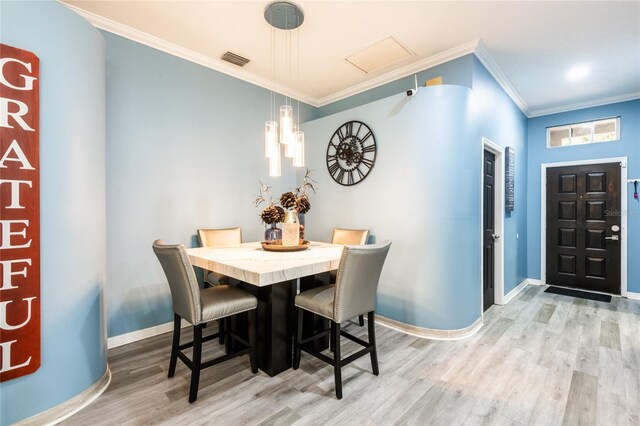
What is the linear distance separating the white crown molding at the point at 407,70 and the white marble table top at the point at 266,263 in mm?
2473

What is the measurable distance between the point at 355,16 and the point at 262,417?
317 centimetres

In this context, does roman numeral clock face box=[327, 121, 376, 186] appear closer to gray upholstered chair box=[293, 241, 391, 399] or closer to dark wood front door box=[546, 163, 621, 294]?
gray upholstered chair box=[293, 241, 391, 399]

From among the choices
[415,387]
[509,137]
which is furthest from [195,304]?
[509,137]

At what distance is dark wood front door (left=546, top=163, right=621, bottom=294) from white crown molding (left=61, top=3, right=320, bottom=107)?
4521mm

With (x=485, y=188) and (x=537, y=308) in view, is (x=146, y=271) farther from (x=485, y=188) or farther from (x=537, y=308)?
(x=537, y=308)

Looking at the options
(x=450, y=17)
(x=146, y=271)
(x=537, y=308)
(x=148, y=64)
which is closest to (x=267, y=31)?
(x=148, y=64)

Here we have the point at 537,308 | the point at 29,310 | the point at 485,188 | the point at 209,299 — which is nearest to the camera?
the point at 29,310

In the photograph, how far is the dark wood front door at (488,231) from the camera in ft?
11.5

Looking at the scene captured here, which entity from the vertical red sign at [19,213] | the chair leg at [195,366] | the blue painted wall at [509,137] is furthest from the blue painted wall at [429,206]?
the vertical red sign at [19,213]

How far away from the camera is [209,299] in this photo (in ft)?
6.77

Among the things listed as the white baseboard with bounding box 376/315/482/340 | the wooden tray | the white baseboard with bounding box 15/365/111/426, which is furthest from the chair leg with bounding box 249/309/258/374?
the white baseboard with bounding box 376/315/482/340

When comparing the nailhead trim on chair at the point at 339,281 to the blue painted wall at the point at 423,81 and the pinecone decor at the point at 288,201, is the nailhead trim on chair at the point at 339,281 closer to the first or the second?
the pinecone decor at the point at 288,201

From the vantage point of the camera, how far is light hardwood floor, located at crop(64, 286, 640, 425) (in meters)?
1.78

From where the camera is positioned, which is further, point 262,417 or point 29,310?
point 262,417
